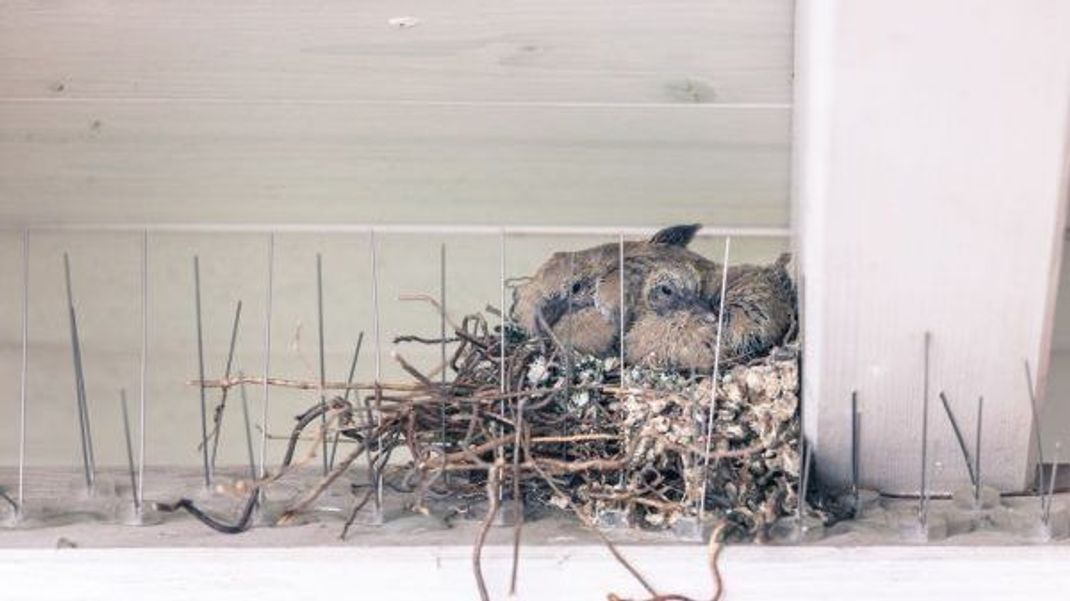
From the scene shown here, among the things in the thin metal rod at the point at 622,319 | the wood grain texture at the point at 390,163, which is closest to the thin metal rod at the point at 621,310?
the thin metal rod at the point at 622,319

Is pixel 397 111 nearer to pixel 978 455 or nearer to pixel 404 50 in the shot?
pixel 404 50

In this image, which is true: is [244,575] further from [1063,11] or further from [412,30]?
[1063,11]

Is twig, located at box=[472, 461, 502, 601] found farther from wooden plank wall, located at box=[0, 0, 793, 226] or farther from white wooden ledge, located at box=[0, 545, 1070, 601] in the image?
wooden plank wall, located at box=[0, 0, 793, 226]

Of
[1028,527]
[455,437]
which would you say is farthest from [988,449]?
[455,437]

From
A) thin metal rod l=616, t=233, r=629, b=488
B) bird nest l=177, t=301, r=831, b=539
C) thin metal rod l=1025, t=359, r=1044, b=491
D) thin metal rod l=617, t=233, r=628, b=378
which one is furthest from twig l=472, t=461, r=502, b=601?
thin metal rod l=1025, t=359, r=1044, b=491

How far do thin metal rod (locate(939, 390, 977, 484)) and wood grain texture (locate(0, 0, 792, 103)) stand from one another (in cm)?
49

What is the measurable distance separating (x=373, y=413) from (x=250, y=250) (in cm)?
58

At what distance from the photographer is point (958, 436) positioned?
165 centimetres

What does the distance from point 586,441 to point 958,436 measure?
34cm

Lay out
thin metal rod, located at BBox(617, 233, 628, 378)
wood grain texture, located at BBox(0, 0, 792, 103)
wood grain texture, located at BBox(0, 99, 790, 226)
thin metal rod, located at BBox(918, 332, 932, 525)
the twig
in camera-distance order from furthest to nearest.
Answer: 1. wood grain texture, located at BBox(0, 99, 790, 226)
2. wood grain texture, located at BBox(0, 0, 792, 103)
3. thin metal rod, located at BBox(617, 233, 628, 378)
4. thin metal rod, located at BBox(918, 332, 932, 525)
5. the twig

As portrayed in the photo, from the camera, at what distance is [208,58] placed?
78.0 inches

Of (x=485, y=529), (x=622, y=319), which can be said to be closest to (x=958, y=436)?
(x=622, y=319)

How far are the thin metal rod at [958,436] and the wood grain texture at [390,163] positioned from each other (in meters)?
0.51

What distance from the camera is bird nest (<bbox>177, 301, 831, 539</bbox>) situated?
1.56 m
